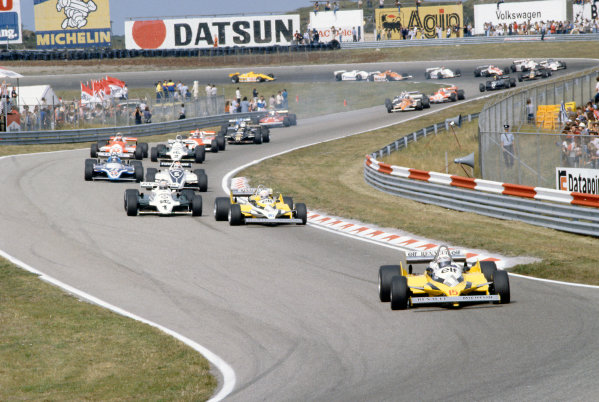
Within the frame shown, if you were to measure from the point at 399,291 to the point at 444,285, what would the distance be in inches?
26.8

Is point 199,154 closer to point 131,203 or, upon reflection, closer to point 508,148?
point 131,203

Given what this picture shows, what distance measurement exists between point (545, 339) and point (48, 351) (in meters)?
6.35

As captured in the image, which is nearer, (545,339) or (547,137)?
(545,339)

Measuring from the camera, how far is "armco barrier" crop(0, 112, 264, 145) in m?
40.0

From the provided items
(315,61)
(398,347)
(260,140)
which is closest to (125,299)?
(398,347)

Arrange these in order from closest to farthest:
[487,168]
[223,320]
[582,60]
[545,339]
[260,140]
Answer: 1. [545,339]
2. [223,320]
3. [487,168]
4. [260,140]
5. [582,60]

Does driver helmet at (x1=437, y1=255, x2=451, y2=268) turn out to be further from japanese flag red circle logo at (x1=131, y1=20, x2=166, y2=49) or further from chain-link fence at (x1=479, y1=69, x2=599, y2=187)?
japanese flag red circle logo at (x1=131, y1=20, x2=166, y2=49)

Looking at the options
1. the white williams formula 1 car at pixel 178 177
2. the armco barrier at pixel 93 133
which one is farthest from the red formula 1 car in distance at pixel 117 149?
the armco barrier at pixel 93 133

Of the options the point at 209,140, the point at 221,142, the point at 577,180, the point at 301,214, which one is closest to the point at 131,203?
the point at 301,214

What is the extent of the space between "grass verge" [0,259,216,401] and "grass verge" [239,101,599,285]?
721 cm

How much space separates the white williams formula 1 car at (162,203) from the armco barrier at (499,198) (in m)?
7.09

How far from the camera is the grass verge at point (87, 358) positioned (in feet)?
32.3

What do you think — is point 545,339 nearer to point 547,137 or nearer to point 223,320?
point 223,320

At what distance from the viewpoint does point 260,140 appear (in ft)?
135
